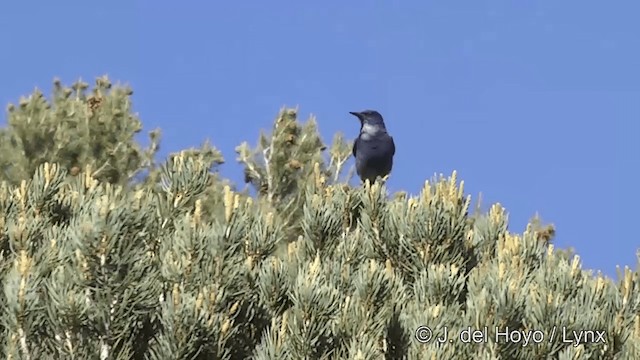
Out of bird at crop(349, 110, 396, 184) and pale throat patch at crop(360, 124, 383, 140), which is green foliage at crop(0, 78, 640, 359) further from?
pale throat patch at crop(360, 124, 383, 140)

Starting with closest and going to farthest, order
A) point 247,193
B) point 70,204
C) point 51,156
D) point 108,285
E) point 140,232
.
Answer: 1. point 108,285
2. point 140,232
3. point 70,204
4. point 51,156
5. point 247,193

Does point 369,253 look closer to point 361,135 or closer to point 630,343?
point 630,343

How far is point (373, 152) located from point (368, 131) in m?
0.45

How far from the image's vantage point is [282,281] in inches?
373

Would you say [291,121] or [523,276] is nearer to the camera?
[523,276]

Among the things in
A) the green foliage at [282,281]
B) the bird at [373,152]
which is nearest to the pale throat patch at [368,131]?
the bird at [373,152]

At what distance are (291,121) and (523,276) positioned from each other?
15200 millimetres

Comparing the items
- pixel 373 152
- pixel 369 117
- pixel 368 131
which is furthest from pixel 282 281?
pixel 369 117

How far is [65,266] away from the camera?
Result: 9.05 m

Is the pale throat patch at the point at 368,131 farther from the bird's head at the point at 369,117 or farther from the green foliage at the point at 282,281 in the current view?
the green foliage at the point at 282,281

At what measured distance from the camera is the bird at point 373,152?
50.0ft

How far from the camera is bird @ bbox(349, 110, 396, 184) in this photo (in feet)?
50.0

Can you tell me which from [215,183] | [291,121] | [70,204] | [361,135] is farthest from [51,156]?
[70,204]

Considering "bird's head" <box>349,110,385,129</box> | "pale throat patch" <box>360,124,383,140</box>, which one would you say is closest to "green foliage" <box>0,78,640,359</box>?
"pale throat patch" <box>360,124,383,140</box>
